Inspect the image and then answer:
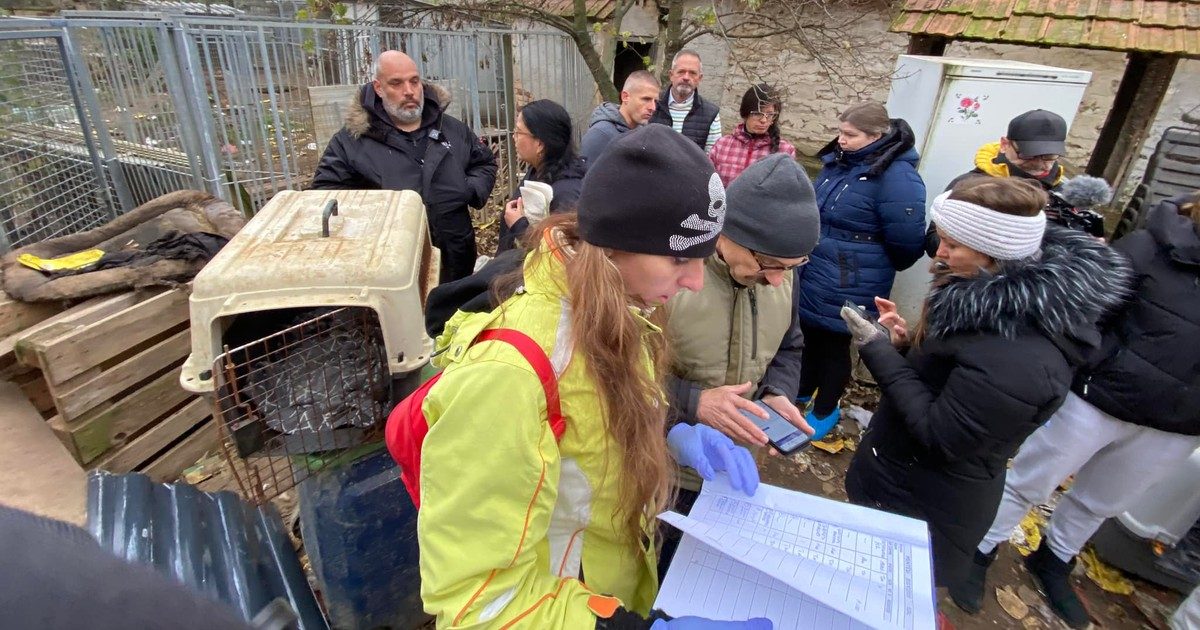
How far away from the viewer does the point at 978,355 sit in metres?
1.73

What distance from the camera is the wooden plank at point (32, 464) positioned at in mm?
1942

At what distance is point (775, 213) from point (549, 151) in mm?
1815

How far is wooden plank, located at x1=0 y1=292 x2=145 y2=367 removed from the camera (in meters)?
2.36

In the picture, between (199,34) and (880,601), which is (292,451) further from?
(199,34)

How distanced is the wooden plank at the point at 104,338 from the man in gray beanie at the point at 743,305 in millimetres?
2525

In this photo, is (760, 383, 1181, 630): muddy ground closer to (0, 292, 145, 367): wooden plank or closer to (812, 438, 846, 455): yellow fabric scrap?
(812, 438, 846, 455): yellow fabric scrap

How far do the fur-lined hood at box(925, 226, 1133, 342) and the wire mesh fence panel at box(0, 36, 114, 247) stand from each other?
14.1 ft

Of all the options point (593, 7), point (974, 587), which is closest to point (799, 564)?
point (974, 587)

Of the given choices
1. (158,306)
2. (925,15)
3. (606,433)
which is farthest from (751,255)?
(925,15)

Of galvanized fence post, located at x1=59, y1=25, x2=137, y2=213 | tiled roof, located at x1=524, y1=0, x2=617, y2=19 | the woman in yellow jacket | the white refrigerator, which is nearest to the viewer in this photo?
the woman in yellow jacket

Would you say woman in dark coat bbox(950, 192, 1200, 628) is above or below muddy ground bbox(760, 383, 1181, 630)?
above

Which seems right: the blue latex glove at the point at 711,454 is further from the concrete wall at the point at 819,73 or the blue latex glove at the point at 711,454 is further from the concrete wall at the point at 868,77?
the concrete wall at the point at 819,73

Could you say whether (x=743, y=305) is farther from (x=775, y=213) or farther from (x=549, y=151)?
(x=549, y=151)

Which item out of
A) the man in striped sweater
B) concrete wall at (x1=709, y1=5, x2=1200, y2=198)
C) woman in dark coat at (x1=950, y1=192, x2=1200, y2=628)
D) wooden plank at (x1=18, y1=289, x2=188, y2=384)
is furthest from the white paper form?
concrete wall at (x1=709, y1=5, x2=1200, y2=198)
